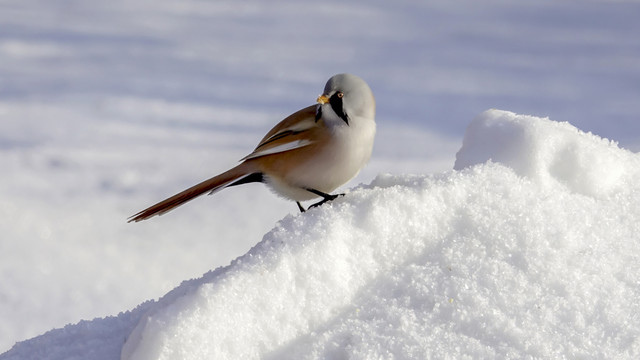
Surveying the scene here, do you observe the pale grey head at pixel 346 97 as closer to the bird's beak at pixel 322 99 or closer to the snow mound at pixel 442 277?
the bird's beak at pixel 322 99

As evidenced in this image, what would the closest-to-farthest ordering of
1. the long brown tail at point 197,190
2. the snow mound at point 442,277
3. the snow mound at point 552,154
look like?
the snow mound at point 442,277 → the snow mound at point 552,154 → the long brown tail at point 197,190

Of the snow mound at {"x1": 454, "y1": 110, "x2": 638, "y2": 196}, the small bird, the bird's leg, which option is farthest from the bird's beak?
the snow mound at {"x1": 454, "y1": 110, "x2": 638, "y2": 196}

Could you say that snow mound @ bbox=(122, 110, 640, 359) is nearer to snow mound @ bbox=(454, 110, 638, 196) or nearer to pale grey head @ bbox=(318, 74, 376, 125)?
snow mound @ bbox=(454, 110, 638, 196)

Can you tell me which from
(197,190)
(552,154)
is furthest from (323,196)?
(552,154)

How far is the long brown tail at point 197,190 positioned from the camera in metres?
2.73

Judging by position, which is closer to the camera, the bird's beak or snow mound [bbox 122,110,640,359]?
snow mound [bbox 122,110,640,359]

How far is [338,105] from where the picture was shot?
8.75ft

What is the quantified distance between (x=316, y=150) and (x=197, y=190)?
50 centimetres

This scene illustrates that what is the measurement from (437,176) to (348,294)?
0.58 m

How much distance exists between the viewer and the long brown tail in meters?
2.73

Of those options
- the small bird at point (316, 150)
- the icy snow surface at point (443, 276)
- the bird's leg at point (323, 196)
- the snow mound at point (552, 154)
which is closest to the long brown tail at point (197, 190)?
the small bird at point (316, 150)

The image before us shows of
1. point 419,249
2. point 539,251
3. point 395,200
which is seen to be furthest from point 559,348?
point 395,200

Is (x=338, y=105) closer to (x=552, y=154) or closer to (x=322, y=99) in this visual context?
(x=322, y=99)

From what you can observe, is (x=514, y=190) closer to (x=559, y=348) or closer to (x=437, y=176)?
(x=437, y=176)
